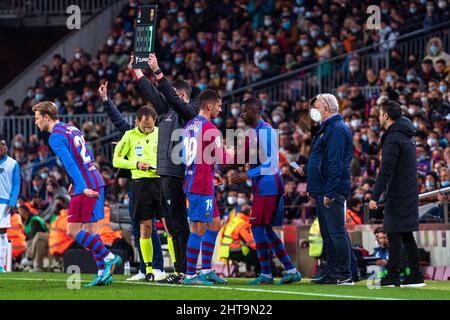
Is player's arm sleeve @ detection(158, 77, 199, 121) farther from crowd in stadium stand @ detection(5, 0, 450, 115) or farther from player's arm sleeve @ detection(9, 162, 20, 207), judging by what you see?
crowd in stadium stand @ detection(5, 0, 450, 115)

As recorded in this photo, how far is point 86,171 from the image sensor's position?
1212 cm

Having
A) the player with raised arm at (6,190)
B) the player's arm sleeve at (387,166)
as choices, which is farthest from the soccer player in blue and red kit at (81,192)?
the player with raised arm at (6,190)

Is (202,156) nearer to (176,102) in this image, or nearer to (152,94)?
(176,102)

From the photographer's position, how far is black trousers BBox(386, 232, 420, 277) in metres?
12.1

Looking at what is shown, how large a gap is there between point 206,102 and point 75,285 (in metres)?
2.48

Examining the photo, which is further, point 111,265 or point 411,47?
point 411,47

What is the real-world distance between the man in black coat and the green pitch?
35 cm

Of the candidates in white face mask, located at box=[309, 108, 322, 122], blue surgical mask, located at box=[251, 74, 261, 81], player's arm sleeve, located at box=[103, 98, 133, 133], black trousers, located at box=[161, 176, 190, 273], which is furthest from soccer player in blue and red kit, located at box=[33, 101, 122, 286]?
blue surgical mask, located at box=[251, 74, 261, 81]

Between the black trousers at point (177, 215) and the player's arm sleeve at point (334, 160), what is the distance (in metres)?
1.65

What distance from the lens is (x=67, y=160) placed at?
11984 millimetres

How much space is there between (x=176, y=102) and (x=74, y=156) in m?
1.25

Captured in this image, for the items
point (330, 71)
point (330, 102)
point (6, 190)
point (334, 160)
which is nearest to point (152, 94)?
point (330, 102)
